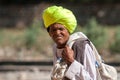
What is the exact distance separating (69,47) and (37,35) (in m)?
19.7

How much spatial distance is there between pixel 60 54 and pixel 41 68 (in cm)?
1022

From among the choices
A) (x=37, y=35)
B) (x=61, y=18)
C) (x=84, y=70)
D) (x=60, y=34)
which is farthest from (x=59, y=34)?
(x=37, y=35)

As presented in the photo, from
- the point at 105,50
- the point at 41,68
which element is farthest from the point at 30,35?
the point at 41,68

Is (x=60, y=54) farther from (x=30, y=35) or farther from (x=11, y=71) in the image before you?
(x=30, y=35)

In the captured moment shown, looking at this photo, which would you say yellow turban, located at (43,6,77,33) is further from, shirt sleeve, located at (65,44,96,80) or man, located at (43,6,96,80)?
shirt sleeve, located at (65,44,96,80)

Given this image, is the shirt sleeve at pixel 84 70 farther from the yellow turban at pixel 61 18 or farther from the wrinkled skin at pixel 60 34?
the yellow turban at pixel 61 18

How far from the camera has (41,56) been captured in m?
20.0

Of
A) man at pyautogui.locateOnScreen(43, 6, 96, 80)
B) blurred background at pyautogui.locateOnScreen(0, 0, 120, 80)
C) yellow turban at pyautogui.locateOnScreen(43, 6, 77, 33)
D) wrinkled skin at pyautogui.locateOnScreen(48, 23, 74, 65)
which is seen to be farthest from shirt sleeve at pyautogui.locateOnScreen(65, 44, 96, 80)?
blurred background at pyautogui.locateOnScreen(0, 0, 120, 80)

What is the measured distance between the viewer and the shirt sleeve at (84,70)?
4012 millimetres

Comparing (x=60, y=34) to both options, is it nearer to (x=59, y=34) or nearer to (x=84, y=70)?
(x=59, y=34)

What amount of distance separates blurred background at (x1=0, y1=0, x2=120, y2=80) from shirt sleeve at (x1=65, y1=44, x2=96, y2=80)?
27.6ft

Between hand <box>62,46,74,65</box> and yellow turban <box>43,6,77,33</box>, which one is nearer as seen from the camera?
hand <box>62,46,74,65</box>

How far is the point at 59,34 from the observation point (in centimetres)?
416

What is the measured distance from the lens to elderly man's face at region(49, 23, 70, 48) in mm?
4168
